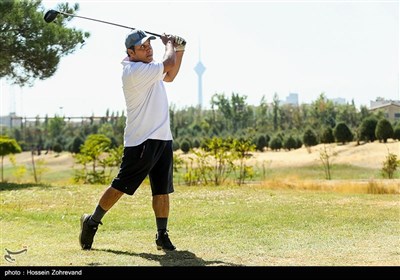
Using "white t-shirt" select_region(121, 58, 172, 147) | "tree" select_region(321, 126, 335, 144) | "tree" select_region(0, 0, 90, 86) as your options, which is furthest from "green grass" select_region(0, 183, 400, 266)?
"tree" select_region(321, 126, 335, 144)

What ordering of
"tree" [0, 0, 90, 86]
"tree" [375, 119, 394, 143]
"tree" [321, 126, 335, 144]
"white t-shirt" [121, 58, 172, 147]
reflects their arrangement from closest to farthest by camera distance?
"white t-shirt" [121, 58, 172, 147]
"tree" [0, 0, 90, 86]
"tree" [375, 119, 394, 143]
"tree" [321, 126, 335, 144]

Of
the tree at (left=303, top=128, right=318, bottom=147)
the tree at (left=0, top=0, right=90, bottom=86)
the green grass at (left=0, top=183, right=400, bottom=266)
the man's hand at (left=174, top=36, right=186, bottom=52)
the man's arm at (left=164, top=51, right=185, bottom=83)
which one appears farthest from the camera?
the tree at (left=303, top=128, right=318, bottom=147)

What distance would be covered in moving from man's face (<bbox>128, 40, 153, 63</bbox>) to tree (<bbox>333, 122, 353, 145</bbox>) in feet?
101

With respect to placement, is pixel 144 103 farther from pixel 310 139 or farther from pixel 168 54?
pixel 310 139

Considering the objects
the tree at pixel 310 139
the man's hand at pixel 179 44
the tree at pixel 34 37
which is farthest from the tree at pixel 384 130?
the man's hand at pixel 179 44

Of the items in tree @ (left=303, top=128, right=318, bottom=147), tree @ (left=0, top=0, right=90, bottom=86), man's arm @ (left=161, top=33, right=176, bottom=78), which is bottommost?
tree @ (left=303, top=128, right=318, bottom=147)

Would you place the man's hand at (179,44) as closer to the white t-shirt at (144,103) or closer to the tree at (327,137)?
the white t-shirt at (144,103)

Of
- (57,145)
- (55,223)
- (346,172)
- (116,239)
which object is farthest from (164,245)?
(57,145)

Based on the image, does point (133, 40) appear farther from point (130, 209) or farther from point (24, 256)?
point (130, 209)

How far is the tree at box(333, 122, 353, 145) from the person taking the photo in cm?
3503

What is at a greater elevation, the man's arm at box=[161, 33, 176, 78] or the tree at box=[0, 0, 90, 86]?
the tree at box=[0, 0, 90, 86]

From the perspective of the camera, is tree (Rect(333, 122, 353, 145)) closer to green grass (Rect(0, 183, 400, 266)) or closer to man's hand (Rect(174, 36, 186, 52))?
green grass (Rect(0, 183, 400, 266))

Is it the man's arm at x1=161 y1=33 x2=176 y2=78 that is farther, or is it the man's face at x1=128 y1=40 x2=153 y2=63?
the man's face at x1=128 y1=40 x2=153 y2=63
